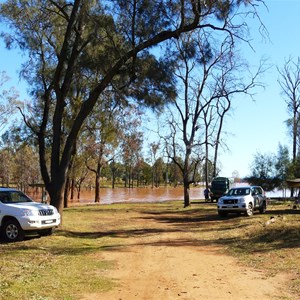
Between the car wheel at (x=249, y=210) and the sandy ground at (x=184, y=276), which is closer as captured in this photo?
the sandy ground at (x=184, y=276)

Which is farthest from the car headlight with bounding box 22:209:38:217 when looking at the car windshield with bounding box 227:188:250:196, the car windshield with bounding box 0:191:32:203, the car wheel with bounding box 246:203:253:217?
the car windshield with bounding box 227:188:250:196

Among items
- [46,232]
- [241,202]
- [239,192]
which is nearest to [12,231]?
[46,232]

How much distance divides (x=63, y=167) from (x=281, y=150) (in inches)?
1624

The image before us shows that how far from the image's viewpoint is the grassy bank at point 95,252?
7.91 metres

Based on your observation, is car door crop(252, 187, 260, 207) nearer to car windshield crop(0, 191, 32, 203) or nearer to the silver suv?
the silver suv

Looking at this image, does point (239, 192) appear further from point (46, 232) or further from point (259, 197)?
point (46, 232)

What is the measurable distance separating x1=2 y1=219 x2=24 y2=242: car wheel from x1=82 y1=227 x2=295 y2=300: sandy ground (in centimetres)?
340

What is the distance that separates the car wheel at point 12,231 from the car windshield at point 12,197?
97 centimetres

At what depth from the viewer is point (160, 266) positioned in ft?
33.6

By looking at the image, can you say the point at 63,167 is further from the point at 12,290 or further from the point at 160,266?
the point at 12,290

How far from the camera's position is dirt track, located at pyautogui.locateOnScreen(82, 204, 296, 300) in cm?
747

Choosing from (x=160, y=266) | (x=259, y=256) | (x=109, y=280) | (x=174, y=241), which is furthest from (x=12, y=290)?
(x=174, y=241)

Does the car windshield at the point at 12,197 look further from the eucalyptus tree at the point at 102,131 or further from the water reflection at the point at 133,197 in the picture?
the water reflection at the point at 133,197

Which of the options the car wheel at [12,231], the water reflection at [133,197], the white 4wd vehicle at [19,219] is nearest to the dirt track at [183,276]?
the white 4wd vehicle at [19,219]
